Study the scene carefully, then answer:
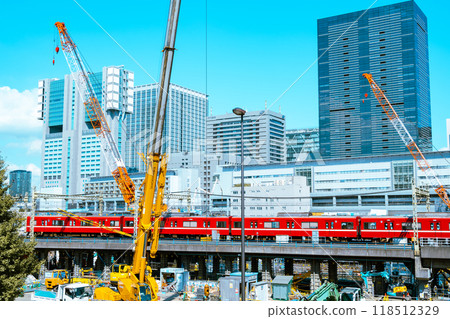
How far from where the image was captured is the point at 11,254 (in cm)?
2189

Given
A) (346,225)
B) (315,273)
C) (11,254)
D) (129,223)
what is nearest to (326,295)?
(315,273)

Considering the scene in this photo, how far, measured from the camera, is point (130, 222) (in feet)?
185

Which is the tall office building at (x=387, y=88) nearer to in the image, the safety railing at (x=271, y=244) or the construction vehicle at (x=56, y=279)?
the safety railing at (x=271, y=244)

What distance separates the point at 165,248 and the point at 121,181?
25583 mm

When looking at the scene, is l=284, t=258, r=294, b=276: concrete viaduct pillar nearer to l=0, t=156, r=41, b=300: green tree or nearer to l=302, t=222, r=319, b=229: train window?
l=302, t=222, r=319, b=229: train window

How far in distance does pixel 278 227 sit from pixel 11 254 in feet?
110

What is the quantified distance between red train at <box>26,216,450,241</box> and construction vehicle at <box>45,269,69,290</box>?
431 inches

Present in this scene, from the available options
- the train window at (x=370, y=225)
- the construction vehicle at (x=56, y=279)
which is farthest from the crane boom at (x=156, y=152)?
the train window at (x=370, y=225)

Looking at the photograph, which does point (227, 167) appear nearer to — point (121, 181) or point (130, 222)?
point (121, 181)

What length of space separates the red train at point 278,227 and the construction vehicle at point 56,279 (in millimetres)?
10946

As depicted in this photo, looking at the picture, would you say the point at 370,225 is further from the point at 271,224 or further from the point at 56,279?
the point at 56,279

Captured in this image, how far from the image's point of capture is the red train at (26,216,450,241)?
1810 inches

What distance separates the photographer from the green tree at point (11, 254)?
21219 mm
